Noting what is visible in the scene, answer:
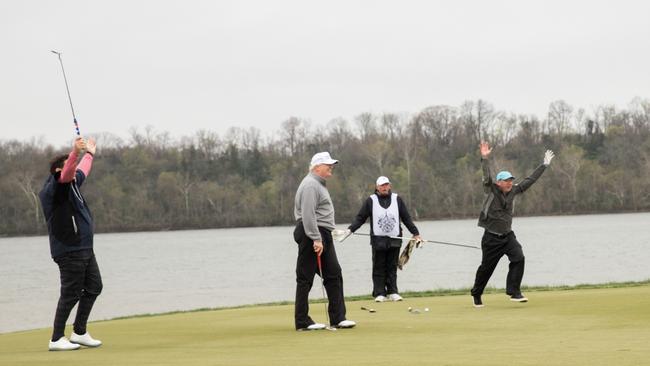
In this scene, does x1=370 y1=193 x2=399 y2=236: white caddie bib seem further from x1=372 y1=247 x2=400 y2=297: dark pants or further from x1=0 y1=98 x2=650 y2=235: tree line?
x1=0 y1=98 x2=650 y2=235: tree line

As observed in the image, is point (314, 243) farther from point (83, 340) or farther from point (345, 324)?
point (83, 340)

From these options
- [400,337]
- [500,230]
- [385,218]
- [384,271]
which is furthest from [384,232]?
[400,337]

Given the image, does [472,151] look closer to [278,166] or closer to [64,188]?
[278,166]

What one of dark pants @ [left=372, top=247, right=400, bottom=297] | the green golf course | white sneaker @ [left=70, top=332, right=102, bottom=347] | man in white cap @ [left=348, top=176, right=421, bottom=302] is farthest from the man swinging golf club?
white sneaker @ [left=70, top=332, right=102, bottom=347]

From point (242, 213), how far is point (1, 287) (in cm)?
8558

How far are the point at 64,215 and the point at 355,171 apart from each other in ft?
374

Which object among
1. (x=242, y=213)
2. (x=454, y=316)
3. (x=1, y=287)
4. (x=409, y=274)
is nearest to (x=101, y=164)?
(x=242, y=213)

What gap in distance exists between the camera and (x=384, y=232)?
17328 millimetres

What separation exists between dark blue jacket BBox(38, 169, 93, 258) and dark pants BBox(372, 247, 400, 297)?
7.08 meters

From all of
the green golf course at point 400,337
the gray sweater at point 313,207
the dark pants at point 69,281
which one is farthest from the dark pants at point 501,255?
the dark pants at point 69,281

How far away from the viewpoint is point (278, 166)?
440ft

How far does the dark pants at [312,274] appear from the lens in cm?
1216

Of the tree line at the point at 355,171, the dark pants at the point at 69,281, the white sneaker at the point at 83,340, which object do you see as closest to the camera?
the dark pants at the point at 69,281

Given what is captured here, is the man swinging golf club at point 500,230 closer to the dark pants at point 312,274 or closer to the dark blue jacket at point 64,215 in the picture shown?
the dark pants at point 312,274
